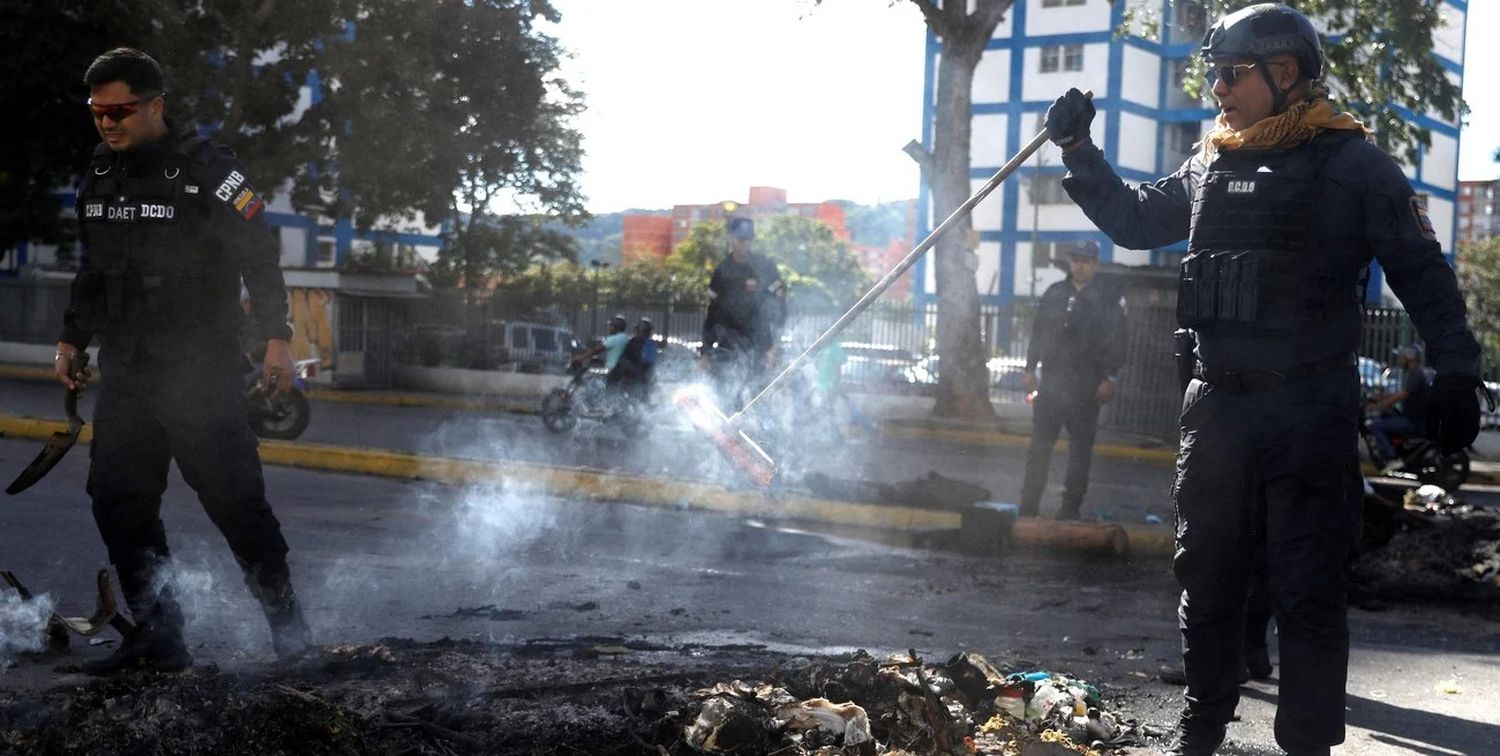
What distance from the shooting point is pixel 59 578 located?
Answer: 5.74 metres

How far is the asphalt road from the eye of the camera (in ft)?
15.5

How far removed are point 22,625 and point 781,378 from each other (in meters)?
2.67

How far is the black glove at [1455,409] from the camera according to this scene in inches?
124

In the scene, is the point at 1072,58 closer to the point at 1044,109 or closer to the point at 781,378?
the point at 1044,109

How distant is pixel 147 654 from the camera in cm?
419

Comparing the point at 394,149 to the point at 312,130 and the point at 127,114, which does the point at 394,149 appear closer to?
the point at 312,130

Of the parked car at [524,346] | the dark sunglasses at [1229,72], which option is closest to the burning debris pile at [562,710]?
the dark sunglasses at [1229,72]

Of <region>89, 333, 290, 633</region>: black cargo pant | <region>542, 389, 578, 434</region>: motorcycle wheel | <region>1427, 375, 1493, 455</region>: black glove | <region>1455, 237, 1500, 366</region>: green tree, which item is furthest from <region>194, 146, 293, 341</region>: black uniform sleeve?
<region>1455, 237, 1500, 366</region>: green tree

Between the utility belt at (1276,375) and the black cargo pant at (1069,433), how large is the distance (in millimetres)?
4503

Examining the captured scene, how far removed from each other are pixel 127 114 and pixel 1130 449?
12.4 m

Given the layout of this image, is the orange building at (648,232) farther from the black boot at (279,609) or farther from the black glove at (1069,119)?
the black glove at (1069,119)

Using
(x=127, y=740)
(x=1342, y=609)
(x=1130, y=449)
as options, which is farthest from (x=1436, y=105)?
(x=127, y=740)

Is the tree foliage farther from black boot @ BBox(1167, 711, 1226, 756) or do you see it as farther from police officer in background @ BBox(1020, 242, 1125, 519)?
black boot @ BBox(1167, 711, 1226, 756)

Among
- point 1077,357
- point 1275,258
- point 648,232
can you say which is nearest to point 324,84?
point 1077,357
